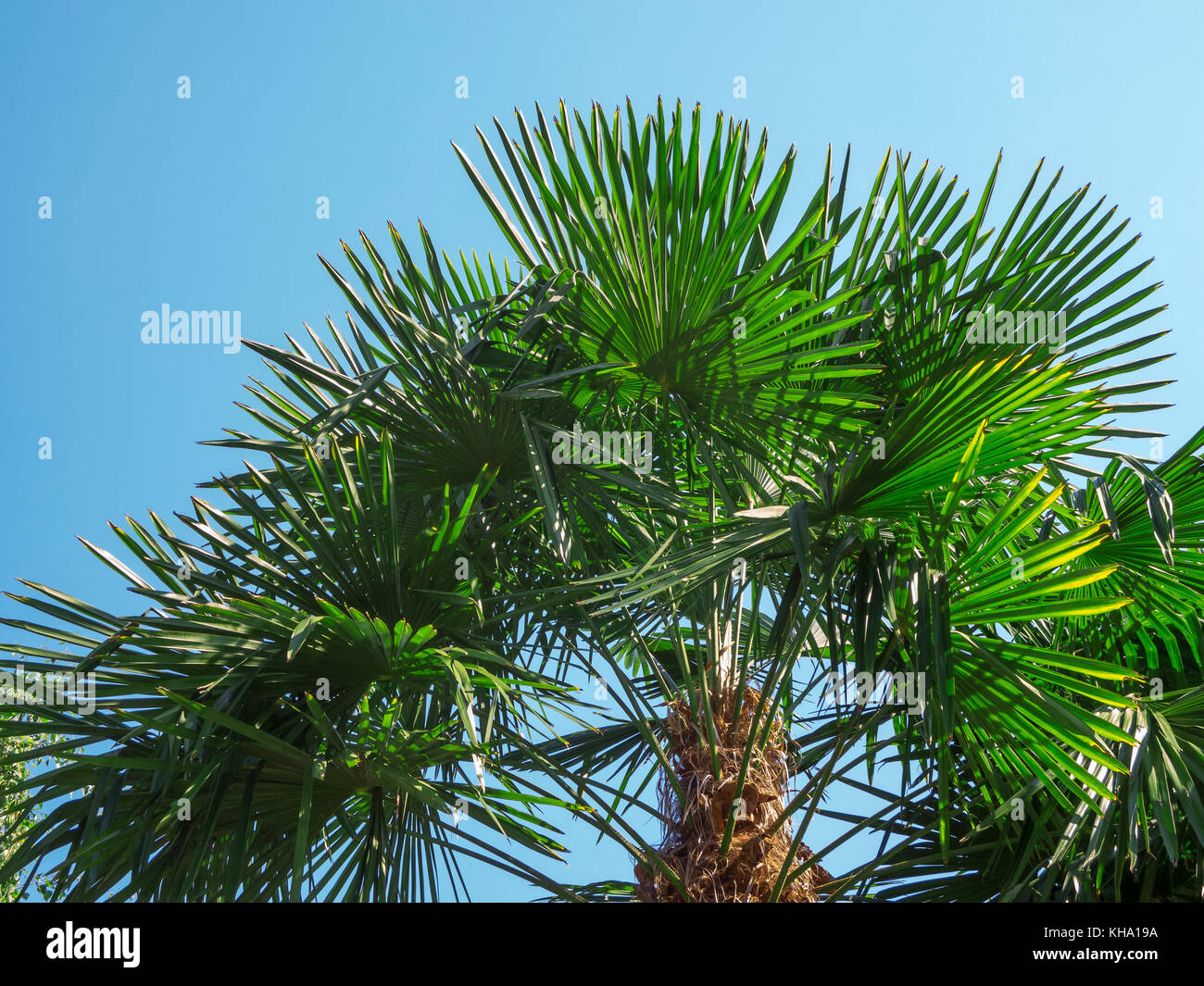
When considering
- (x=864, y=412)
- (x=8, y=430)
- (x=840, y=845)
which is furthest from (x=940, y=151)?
(x=8, y=430)

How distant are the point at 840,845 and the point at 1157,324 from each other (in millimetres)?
2470

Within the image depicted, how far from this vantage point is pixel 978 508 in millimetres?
4156

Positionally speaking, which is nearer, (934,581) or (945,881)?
(934,581)

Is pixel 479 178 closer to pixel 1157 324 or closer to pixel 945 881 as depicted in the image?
pixel 1157 324
